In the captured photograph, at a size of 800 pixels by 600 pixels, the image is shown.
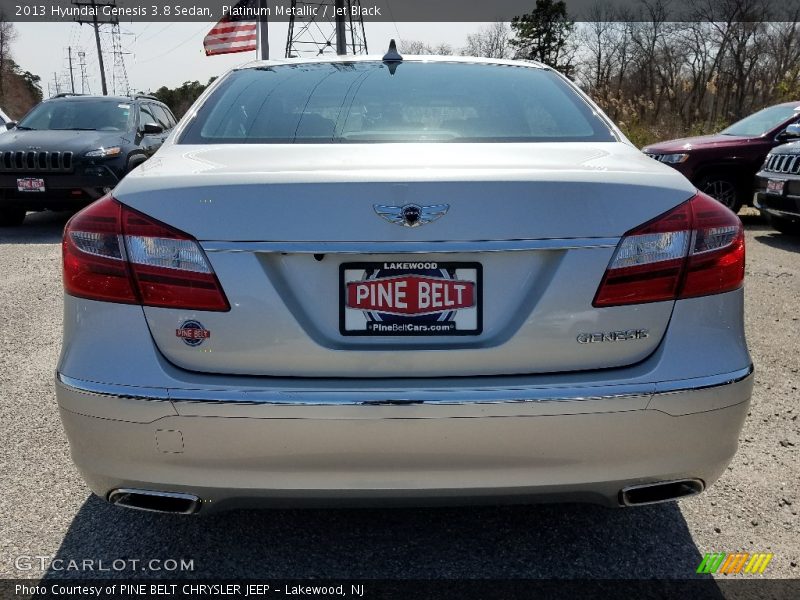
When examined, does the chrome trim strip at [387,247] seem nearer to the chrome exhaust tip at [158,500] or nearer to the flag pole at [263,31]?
the chrome exhaust tip at [158,500]

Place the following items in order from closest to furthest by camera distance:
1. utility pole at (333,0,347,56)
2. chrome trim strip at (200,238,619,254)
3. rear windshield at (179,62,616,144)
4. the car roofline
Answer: chrome trim strip at (200,238,619,254) < rear windshield at (179,62,616,144) < the car roofline < utility pole at (333,0,347,56)

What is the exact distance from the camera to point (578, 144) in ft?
7.83

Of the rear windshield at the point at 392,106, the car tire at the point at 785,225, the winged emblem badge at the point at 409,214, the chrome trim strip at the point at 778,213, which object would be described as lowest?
the car tire at the point at 785,225

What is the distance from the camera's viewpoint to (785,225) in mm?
9297

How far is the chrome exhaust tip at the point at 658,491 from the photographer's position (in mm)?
1990

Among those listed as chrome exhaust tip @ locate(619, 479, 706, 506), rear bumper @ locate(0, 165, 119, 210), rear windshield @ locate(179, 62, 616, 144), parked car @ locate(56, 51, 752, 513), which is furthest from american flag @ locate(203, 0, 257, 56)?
chrome exhaust tip @ locate(619, 479, 706, 506)

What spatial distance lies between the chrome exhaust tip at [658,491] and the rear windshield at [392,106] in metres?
1.14

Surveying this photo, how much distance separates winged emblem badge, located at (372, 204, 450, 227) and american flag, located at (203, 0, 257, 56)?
2080 centimetres

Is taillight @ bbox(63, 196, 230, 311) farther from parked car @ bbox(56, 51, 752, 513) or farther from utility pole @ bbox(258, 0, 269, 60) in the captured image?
utility pole @ bbox(258, 0, 269, 60)

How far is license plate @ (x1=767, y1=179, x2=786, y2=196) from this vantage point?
8.39 metres

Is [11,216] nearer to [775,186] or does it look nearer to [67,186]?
[67,186]

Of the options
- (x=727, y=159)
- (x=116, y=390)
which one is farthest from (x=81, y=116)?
(x=116, y=390)

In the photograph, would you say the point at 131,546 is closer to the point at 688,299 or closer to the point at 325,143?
the point at 325,143

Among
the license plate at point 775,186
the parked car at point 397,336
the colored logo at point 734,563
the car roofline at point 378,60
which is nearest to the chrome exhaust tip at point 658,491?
the parked car at point 397,336
